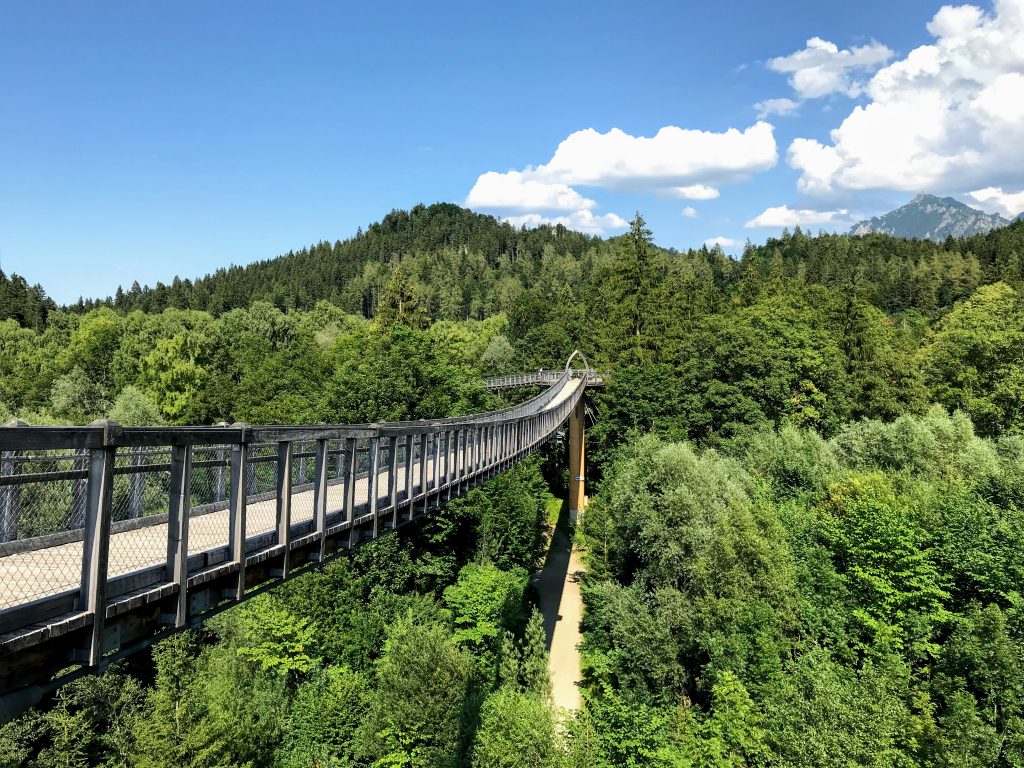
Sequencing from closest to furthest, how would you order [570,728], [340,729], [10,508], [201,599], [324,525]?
[10,508]
[201,599]
[324,525]
[570,728]
[340,729]

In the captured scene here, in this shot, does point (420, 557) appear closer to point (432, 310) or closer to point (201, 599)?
point (201, 599)

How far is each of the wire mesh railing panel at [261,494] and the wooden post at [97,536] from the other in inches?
98.4

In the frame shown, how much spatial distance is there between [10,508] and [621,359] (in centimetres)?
4690

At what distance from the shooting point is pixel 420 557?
29.8m

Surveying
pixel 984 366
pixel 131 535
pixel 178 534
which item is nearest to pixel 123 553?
pixel 131 535

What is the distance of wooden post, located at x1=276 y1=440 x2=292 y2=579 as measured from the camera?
26.8ft

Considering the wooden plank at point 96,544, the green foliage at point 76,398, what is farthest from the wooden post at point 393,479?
the green foliage at point 76,398

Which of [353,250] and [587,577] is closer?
[587,577]

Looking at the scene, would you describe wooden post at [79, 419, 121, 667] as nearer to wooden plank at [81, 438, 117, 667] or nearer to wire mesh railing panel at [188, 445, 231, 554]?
wooden plank at [81, 438, 117, 667]

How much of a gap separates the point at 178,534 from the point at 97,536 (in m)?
1.02

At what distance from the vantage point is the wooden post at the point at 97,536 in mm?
5145

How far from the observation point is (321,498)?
30.2 ft

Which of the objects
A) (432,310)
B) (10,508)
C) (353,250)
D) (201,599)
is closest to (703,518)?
(201,599)

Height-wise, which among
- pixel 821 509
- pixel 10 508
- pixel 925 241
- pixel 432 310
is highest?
pixel 925 241
